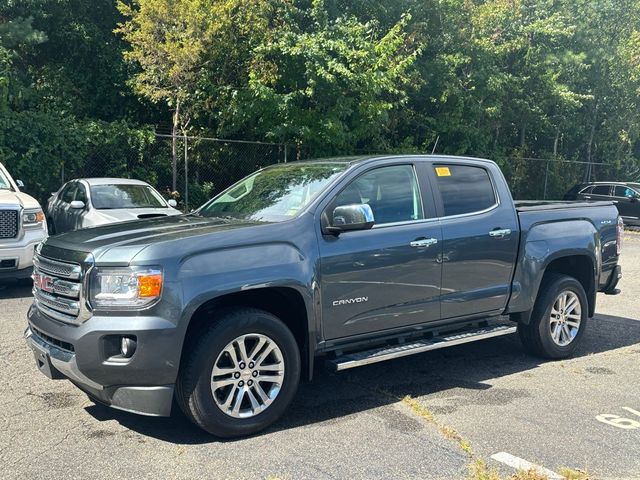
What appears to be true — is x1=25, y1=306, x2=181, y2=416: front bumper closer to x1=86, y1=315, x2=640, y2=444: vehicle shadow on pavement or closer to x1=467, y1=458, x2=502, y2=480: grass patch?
x1=86, y1=315, x2=640, y2=444: vehicle shadow on pavement

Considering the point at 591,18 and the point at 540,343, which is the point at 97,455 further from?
the point at 591,18

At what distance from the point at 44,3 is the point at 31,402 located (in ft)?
55.7

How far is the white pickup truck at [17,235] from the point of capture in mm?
8414

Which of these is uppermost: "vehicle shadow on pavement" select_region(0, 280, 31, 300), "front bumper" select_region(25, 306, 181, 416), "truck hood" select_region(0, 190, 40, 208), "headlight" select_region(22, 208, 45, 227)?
"truck hood" select_region(0, 190, 40, 208)

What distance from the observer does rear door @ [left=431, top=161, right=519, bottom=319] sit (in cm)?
536

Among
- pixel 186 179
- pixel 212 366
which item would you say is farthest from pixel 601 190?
pixel 212 366

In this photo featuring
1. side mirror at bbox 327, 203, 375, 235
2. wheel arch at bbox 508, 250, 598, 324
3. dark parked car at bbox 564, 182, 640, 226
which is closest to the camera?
side mirror at bbox 327, 203, 375, 235

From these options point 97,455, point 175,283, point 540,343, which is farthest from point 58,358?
point 540,343

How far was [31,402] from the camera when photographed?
189 inches

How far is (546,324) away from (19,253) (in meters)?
6.59

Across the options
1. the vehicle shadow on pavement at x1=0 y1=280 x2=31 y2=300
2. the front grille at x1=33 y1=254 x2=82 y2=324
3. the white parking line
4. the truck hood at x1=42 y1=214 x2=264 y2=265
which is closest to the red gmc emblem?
the front grille at x1=33 y1=254 x2=82 y2=324

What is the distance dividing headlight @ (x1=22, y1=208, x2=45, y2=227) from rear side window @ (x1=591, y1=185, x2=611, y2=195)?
65.0 ft

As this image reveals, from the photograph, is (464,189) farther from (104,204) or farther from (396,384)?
(104,204)

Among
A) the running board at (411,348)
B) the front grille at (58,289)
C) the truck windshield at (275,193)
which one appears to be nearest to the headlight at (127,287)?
the front grille at (58,289)
